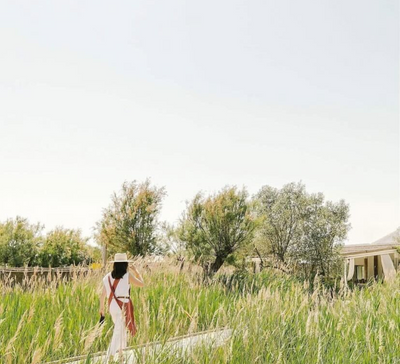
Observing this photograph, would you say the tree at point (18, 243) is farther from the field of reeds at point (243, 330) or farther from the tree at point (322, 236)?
the field of reeds at point (243, 330)

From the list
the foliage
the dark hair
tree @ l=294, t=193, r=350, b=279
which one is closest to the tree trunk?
the foliage

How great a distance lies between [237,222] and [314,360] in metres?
15.1

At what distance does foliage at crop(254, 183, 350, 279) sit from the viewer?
2370 cm

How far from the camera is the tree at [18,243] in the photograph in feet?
94.4

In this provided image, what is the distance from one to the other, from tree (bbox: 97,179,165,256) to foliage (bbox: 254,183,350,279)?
548 centimetres

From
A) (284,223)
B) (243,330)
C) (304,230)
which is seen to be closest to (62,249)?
(284,223)

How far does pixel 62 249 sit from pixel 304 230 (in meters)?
16.3

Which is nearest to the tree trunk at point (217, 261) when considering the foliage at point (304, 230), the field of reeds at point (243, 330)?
the foliage at point (304, 230)

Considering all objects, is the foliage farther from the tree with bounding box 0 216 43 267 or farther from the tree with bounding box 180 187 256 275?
the tree with bounding box 0 216 43 267

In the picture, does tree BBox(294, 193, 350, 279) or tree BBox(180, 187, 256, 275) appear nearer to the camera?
tree BBox(180, 187, 256, 275)

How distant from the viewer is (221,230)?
19094 mm

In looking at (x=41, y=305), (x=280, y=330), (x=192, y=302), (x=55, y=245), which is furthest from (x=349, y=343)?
(x=55, y=245)

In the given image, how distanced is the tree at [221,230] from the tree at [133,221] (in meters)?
5.06

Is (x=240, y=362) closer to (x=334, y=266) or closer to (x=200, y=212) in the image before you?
(x=200, y=212)
